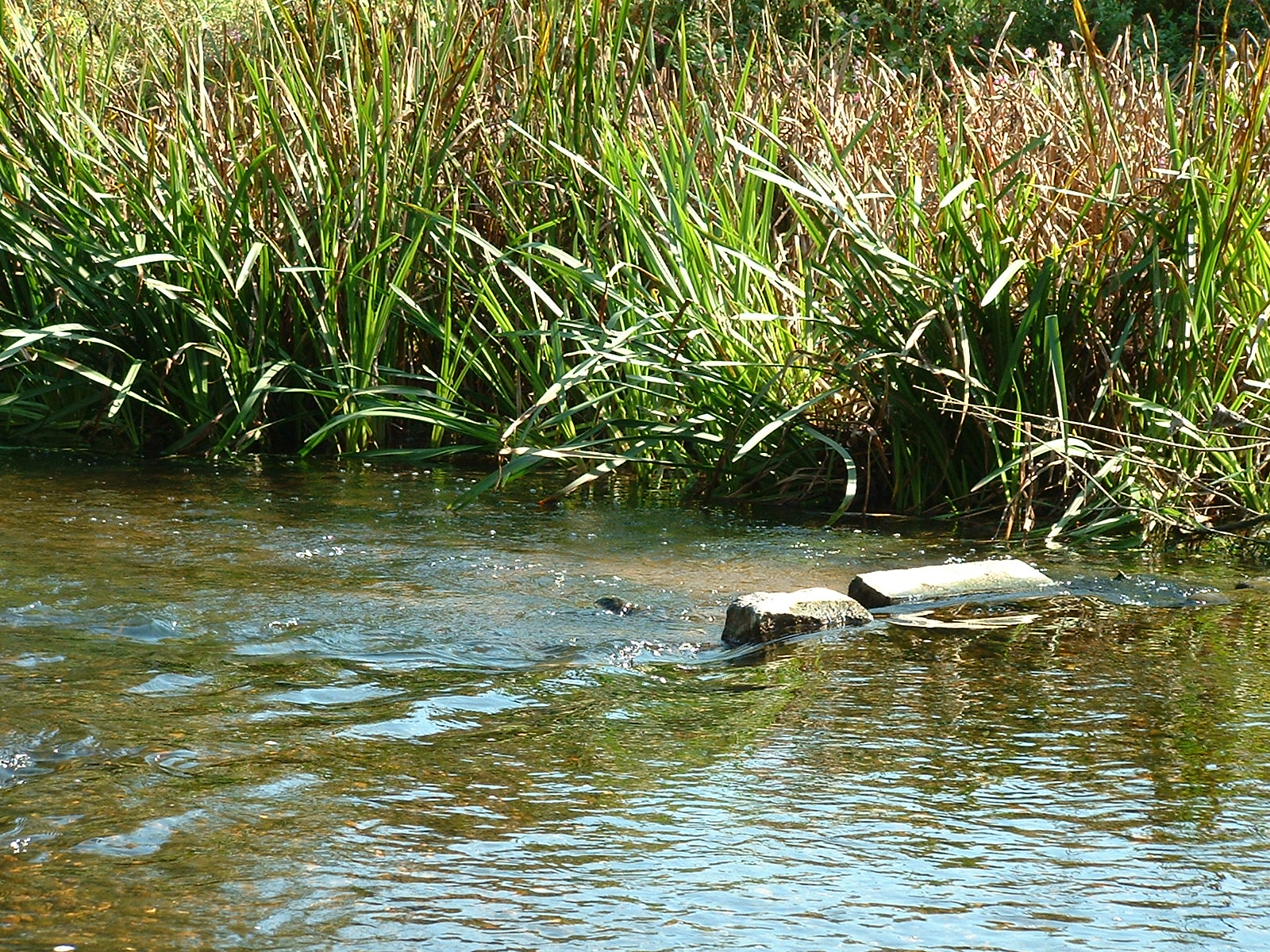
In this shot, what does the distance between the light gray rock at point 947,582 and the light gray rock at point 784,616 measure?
0.17m

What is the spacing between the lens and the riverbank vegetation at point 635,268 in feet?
14.1

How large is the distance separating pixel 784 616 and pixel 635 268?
1.95 meters

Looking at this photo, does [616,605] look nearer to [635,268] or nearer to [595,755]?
[595,755]

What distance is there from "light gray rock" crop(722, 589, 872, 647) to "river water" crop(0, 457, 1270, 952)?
0.06 metres

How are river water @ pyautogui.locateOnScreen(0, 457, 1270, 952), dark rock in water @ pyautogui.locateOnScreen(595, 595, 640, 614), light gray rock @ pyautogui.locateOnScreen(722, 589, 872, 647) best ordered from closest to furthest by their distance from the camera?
river water @ pyautogui.locateOnScreen(0, 457, 1270, 952), light gray rock @ pyautogui.locateOnScreen(722, 589, 872, 647), dark rock in water @ pyautogui.locateOnScreen(595, 595, 640, 614)

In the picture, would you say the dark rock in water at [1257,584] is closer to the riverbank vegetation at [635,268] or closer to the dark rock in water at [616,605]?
the riverbank vegetation at [635,268]

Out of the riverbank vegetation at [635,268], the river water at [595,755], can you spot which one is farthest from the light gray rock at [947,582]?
the riverbank vegetation at [635,268]

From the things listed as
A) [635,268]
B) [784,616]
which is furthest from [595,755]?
[635,268]

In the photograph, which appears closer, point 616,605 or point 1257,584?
point 616,605

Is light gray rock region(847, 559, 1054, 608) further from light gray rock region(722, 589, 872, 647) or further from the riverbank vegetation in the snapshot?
the riverbank vegetation

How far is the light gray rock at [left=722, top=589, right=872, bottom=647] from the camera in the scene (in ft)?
10.7

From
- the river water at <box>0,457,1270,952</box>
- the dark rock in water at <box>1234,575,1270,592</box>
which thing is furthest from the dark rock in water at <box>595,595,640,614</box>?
the dark rock in water at <box>1234,575,1270,592</box>

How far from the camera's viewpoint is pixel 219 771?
2.38 meters

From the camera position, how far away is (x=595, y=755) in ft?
8.25
